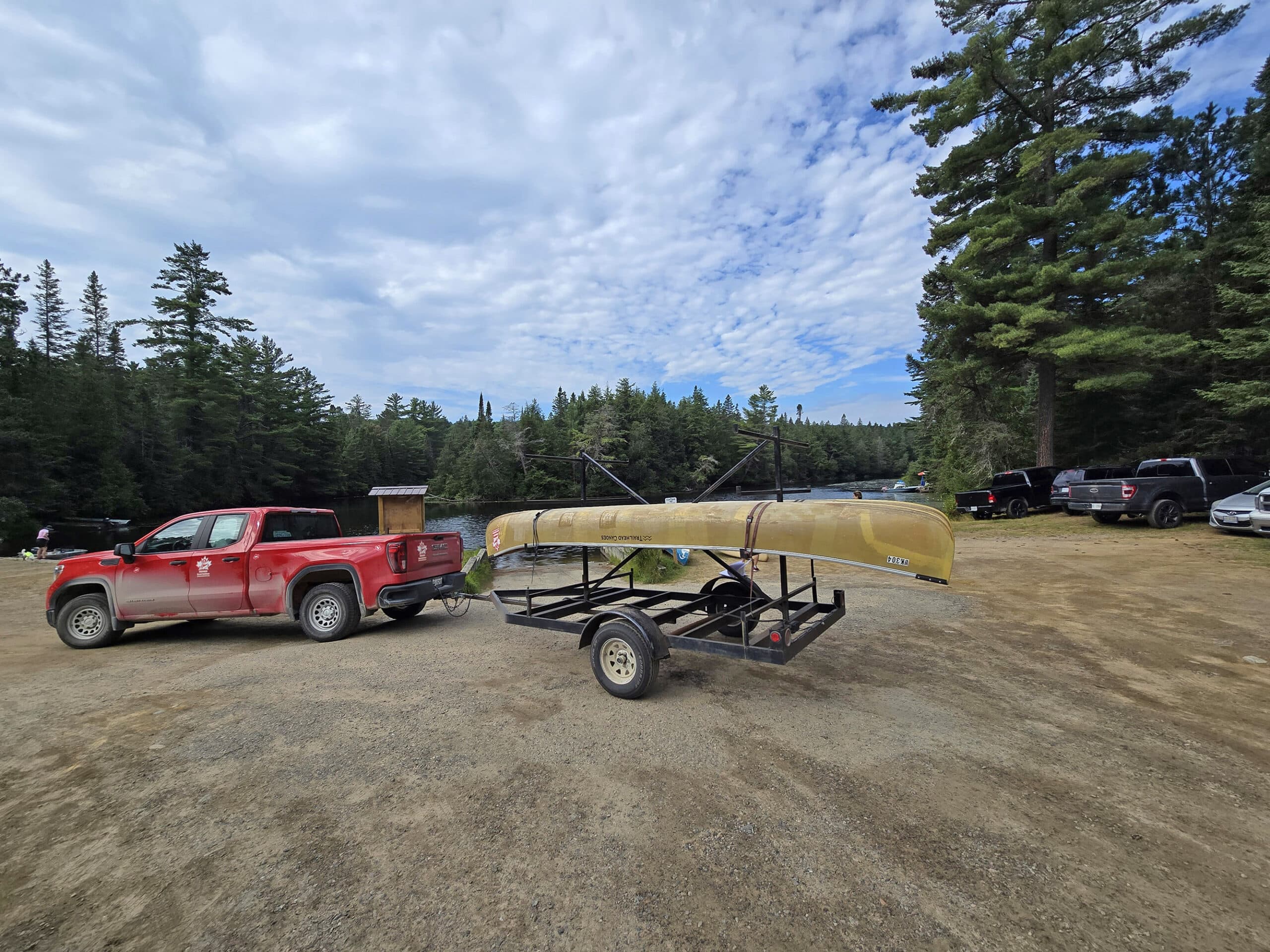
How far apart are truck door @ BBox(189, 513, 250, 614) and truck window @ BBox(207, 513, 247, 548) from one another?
95 mm

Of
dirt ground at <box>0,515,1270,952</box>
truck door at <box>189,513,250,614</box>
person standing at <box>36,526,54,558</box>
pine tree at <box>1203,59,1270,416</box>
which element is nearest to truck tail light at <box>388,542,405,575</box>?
dirt ground at <box>0,515,1270,952</box>

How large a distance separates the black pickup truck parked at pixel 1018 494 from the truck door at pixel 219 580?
2280cm

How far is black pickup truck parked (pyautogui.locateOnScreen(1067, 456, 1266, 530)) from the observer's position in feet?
47.6

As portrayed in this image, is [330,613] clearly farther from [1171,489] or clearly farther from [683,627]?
[1171,489]

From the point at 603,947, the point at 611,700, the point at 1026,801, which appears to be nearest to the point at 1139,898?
the point at 1026,801

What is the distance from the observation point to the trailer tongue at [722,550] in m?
4.19

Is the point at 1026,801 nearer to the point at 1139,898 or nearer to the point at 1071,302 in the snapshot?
the point at 1139,898

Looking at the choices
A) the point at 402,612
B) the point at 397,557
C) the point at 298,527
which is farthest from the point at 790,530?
the point at 298,527

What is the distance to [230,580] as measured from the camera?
730 centimetres

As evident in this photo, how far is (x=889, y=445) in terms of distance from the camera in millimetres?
129625

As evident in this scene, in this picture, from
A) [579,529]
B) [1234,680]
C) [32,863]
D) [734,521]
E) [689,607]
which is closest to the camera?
[32,863]

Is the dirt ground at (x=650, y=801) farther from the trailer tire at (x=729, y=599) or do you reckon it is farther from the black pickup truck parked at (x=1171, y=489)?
the black pickup truck parked at (x=1171, y=489)

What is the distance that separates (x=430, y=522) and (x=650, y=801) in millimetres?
47651

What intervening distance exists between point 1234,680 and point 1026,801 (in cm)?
394
